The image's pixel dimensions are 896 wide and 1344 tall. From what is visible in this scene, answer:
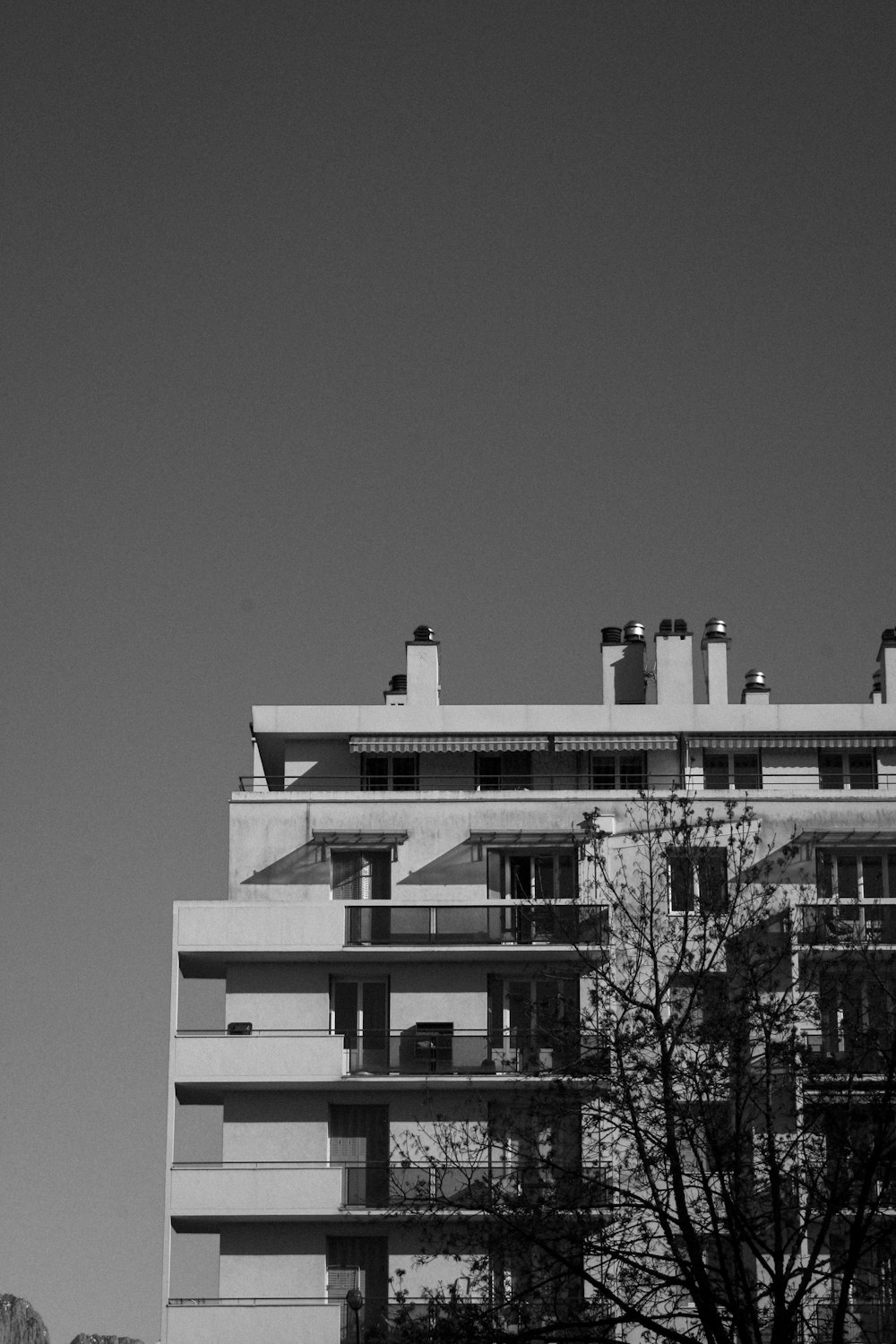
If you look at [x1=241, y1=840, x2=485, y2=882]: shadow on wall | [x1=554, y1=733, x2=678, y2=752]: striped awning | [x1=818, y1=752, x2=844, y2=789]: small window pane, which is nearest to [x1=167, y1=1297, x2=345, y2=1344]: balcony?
[x1=241, y1=840, x2=485, y2=882]: shadow on wall

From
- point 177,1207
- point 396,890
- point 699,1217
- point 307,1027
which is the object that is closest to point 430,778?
point 396,890

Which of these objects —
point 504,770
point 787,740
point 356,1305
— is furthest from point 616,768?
point 356,1305

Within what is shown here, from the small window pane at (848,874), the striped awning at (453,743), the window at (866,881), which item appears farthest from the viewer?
the striped awning at (453,743)

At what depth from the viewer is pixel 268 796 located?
62.7 metres

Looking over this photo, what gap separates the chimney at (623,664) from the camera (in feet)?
221

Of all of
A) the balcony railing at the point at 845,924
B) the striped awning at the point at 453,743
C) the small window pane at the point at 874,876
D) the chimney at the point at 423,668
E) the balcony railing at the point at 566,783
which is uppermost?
the chimney at the point at 423,668

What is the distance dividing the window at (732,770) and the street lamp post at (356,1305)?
1690 centimetres

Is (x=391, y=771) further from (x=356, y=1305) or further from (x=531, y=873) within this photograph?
(x=356, y=1305)

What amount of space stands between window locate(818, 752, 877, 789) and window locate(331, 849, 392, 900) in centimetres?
1183

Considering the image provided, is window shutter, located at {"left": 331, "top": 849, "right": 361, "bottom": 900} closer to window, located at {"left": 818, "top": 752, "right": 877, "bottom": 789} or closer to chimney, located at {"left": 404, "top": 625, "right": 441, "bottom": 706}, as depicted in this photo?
chimney, located at {"left": 404, "top": 625, "right": 441, "bottom": 706}

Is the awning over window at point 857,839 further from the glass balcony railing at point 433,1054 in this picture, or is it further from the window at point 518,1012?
the glass balcony railing at point 433,1054

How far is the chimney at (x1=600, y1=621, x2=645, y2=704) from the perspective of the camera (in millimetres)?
67438

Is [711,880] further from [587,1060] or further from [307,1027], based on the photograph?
[307,1027]

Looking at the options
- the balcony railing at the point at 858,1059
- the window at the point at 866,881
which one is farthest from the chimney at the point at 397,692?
the balcony railing at the point at 858,1059
